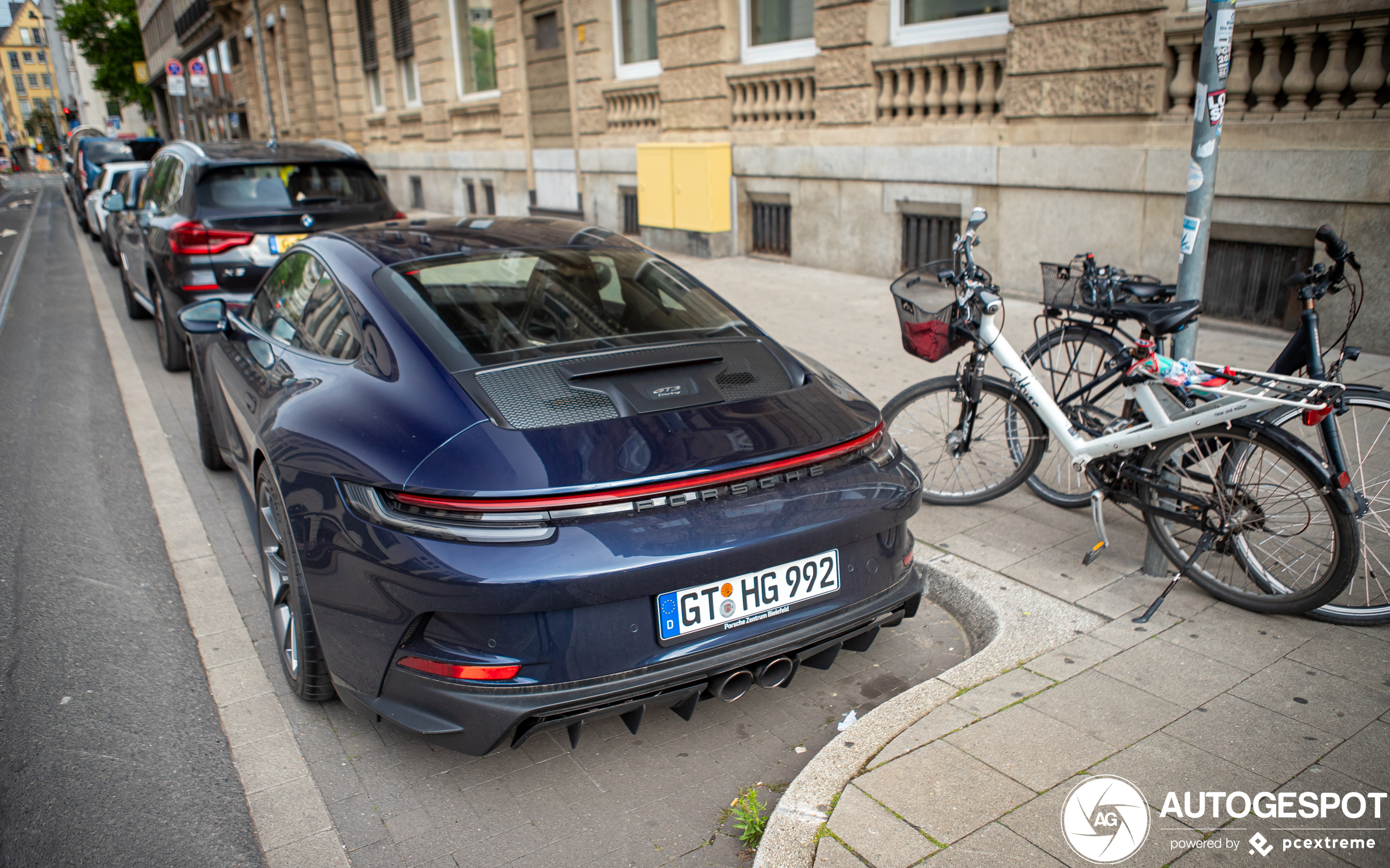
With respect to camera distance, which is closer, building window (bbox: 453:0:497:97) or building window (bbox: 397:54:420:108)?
building window (bbox: 453:0:497:97)

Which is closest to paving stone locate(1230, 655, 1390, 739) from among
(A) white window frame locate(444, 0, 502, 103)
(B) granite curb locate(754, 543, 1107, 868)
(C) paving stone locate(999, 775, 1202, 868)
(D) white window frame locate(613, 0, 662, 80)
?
(B) granite curb locate(754, 543, 1107, 868)

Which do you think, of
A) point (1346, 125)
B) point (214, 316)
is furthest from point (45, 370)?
point (1346, 125)

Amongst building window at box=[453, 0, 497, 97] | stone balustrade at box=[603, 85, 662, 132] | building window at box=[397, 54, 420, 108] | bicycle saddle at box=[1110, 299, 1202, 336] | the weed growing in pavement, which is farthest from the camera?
building window at box=[397, 54, 420, 108]

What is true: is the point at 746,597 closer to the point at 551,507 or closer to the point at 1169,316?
the point at 551,507

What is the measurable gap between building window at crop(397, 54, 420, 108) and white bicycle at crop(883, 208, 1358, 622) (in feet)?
69.2

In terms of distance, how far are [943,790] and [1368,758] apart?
1.14 meters

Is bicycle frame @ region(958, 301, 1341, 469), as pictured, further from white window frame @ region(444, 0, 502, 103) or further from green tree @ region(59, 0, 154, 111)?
green tree @ region(59, 0, 154, 111)

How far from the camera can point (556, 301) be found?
10.7 feet

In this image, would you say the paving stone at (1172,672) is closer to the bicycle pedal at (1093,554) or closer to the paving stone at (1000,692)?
the paving stone at (1000,692)

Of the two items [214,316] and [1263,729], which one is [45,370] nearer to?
[214,316]

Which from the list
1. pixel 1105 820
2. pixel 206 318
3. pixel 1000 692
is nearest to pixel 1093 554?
pixel 1000 692

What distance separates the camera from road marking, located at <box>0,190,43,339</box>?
37.3ft

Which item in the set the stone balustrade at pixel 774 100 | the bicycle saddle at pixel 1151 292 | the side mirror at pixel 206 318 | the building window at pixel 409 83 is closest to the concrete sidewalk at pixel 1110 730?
the bicycle saddle at pixel 1151 292

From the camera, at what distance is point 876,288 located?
9531 mm
